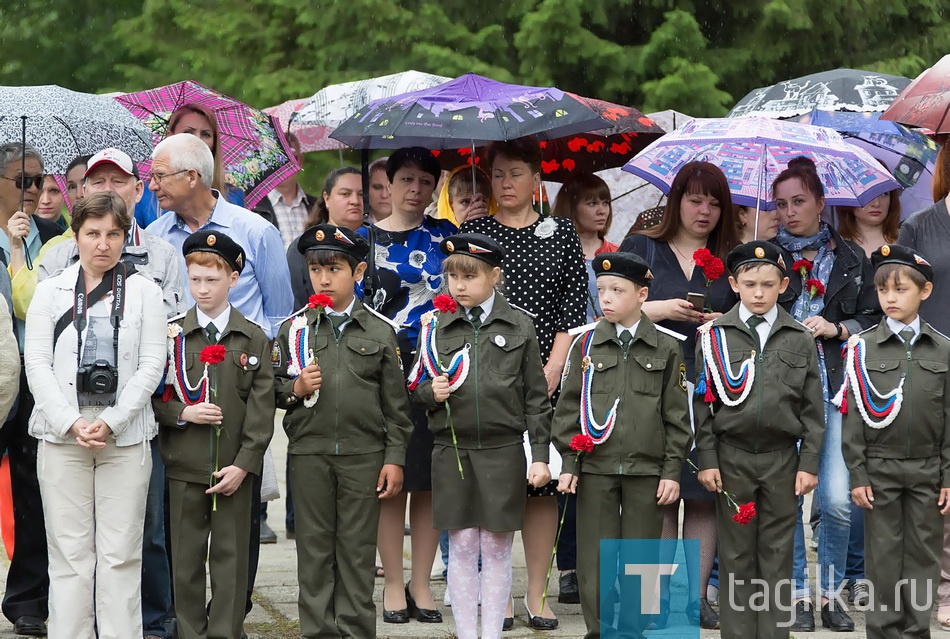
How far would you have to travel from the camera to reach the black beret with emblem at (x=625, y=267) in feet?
19.7

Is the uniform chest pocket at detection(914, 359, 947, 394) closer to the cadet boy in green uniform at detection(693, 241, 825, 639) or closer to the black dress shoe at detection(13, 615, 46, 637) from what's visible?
the cadet boy in green uniform at detection(693, 241, 825, 639)

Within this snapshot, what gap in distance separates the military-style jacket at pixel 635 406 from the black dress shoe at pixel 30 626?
249cm

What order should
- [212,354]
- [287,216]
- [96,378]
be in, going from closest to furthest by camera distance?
1. [96,378]
2. [212,354]
3. [287,216]

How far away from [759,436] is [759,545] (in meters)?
0.49

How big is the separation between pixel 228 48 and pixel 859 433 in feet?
32.8

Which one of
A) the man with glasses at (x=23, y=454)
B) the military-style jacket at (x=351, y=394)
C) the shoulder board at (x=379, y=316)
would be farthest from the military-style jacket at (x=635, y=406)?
the man with glasses at (x=23, y=454)

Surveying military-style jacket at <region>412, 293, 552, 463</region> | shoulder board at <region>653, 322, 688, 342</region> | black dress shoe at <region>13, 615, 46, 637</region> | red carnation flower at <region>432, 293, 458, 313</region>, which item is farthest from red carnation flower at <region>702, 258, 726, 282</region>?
black dress shoe at <region>13, 615, 46, 637</region>

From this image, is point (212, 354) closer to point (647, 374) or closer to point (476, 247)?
point (476, 247)

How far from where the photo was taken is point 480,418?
6051 millimetres

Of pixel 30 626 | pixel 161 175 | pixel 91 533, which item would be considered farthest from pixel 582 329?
pixel 30 626

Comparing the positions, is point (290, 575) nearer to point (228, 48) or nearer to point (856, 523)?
point (856, 523)

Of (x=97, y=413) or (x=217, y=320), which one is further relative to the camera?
(x=217, y=320)

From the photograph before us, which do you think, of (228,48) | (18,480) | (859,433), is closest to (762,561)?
(859,433)

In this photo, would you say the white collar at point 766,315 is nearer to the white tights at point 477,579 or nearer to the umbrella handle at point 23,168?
the white tights at point 477,579
